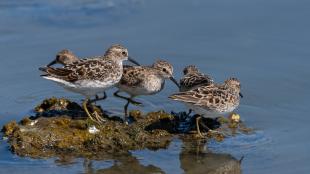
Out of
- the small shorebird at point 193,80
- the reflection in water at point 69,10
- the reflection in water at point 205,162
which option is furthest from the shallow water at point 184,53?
the small shorebird at point 193,80

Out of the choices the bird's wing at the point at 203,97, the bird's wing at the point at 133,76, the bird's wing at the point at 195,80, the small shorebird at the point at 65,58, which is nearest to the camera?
the bird's wing at the point at 203,97

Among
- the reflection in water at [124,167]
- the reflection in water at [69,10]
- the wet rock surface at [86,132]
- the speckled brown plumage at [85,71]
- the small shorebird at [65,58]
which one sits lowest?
the reflection in water at [124,167]

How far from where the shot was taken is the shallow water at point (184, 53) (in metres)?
13.0

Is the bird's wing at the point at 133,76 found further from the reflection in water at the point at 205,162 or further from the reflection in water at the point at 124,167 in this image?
the reflection in water at the point at 124,167

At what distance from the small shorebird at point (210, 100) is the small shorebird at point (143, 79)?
85 centimetres

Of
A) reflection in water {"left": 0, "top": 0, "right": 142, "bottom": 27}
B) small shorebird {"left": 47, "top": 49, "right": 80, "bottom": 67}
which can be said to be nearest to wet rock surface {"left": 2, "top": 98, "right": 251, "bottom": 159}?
small shorebird {"left": 47, "top": 49, "right": 80, "bottom": 67}

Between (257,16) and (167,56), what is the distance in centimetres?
267

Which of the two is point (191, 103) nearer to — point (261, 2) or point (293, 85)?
point (293, 85)

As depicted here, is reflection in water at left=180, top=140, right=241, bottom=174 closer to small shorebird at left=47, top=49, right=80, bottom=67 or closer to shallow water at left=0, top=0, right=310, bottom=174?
shallow water at left=0, top=0, right=310, bottom=174

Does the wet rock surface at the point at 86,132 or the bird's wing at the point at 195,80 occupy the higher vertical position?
the bird's wing at the point at 195,80

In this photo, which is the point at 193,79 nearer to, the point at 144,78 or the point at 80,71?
the point at 144,78

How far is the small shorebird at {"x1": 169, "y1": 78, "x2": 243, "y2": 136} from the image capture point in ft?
44.7

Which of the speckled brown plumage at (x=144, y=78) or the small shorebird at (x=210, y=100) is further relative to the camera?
the speckled brown plumage at (x=144, y=78)

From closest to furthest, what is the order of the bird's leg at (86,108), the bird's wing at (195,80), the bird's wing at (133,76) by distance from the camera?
the bird's leg at (86,108) → the bird's wing at (133,76) → the bird's wing at (195,80)
